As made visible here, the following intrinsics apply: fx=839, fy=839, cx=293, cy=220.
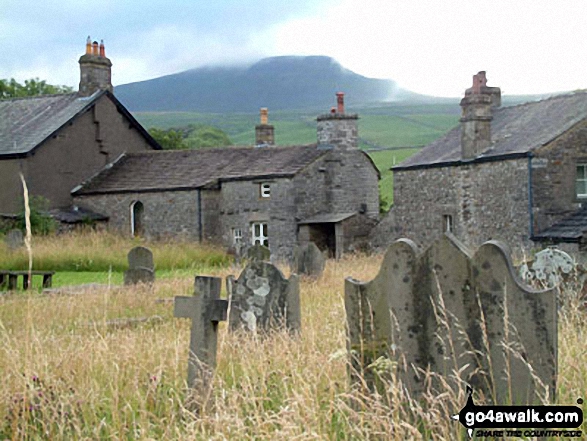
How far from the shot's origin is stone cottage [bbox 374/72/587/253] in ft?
91.7

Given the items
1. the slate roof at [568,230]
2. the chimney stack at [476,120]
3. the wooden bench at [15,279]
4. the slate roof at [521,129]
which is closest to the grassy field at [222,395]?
the wooden bench at [15,279]

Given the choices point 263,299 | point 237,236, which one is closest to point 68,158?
point 237,236

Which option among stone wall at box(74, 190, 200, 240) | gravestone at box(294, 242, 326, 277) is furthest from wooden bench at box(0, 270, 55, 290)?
Answer: stone wall at box(74, 190, 200, 240)

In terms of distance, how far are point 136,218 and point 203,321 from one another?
31993 millimetres

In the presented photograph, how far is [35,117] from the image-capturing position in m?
40.0

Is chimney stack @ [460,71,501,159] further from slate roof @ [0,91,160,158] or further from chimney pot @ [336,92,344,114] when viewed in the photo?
slate roof @ [0,91,160,158]

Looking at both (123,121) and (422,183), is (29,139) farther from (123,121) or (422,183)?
(422,183)

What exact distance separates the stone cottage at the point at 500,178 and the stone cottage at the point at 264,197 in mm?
2101

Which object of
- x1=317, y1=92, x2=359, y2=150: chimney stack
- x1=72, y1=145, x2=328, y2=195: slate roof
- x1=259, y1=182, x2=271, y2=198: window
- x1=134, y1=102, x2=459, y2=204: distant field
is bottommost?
x1=259, y1=182, x2=271, y2=198: window

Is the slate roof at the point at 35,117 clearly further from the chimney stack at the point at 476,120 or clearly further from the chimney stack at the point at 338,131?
the chimney stack at the point at 476,120

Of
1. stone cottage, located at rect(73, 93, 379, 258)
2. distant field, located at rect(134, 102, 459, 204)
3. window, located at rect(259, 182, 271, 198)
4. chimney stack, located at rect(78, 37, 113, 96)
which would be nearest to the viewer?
stone cottage, located at rect(73, 93, 379, 258)

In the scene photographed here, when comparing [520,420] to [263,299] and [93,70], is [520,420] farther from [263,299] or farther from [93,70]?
[93,70]

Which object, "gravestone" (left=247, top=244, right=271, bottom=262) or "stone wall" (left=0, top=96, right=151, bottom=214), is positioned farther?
"stone wall" (left=0, top=96, right=151, bottom=214)

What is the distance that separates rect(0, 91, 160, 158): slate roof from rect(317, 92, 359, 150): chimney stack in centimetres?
1058
